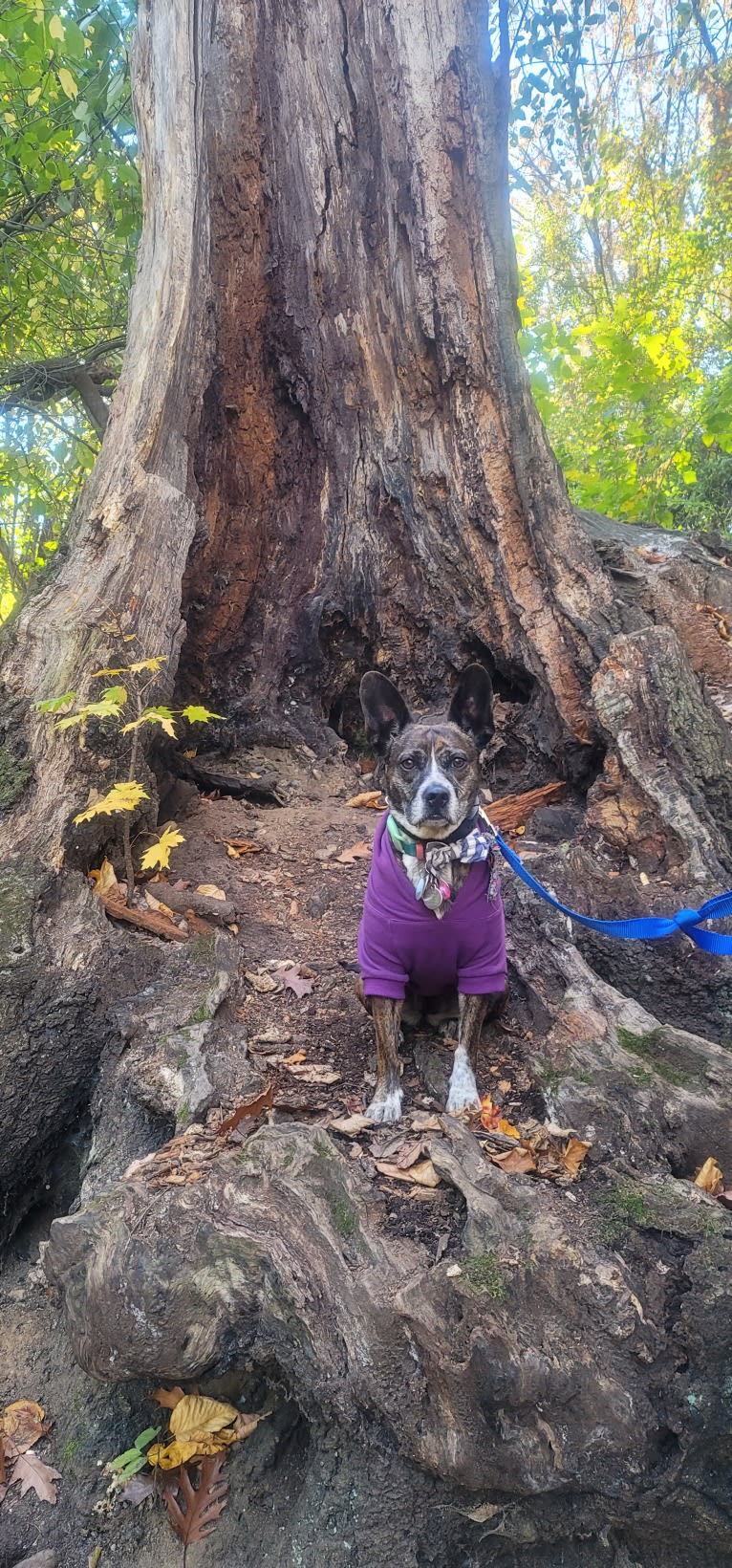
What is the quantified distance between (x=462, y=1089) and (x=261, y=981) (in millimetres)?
1002

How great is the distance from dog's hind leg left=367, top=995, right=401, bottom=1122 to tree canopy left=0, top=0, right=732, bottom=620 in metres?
5.57

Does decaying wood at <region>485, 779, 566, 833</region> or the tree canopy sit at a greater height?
the tree canopy

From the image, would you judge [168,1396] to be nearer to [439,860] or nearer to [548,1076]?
[548,1076]

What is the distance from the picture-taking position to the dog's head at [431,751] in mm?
3439

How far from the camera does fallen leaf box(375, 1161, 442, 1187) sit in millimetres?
2406

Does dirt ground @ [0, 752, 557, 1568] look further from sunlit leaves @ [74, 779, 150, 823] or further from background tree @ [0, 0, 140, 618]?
background tree @ [0, 0, 140, 618]

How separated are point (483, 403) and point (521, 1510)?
5233 millimetres

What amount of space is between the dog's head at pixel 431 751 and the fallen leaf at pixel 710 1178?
4.86 ft

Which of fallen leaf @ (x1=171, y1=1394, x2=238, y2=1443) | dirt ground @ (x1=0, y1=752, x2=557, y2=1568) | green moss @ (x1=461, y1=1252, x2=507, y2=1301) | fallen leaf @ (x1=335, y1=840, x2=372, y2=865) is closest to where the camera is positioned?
green moss @ (x1=461, y1=1252, x2=507, y2=1301)

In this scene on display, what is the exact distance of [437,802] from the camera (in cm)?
341

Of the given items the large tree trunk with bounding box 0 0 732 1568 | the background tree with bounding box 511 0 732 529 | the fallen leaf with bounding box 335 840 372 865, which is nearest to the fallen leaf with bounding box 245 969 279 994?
the large tree trunk with bounding box 0 0 732 1568

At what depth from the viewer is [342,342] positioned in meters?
5.60

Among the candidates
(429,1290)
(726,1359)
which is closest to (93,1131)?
(429,1290)

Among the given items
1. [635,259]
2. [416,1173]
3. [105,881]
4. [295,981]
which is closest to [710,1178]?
[416,1173]
